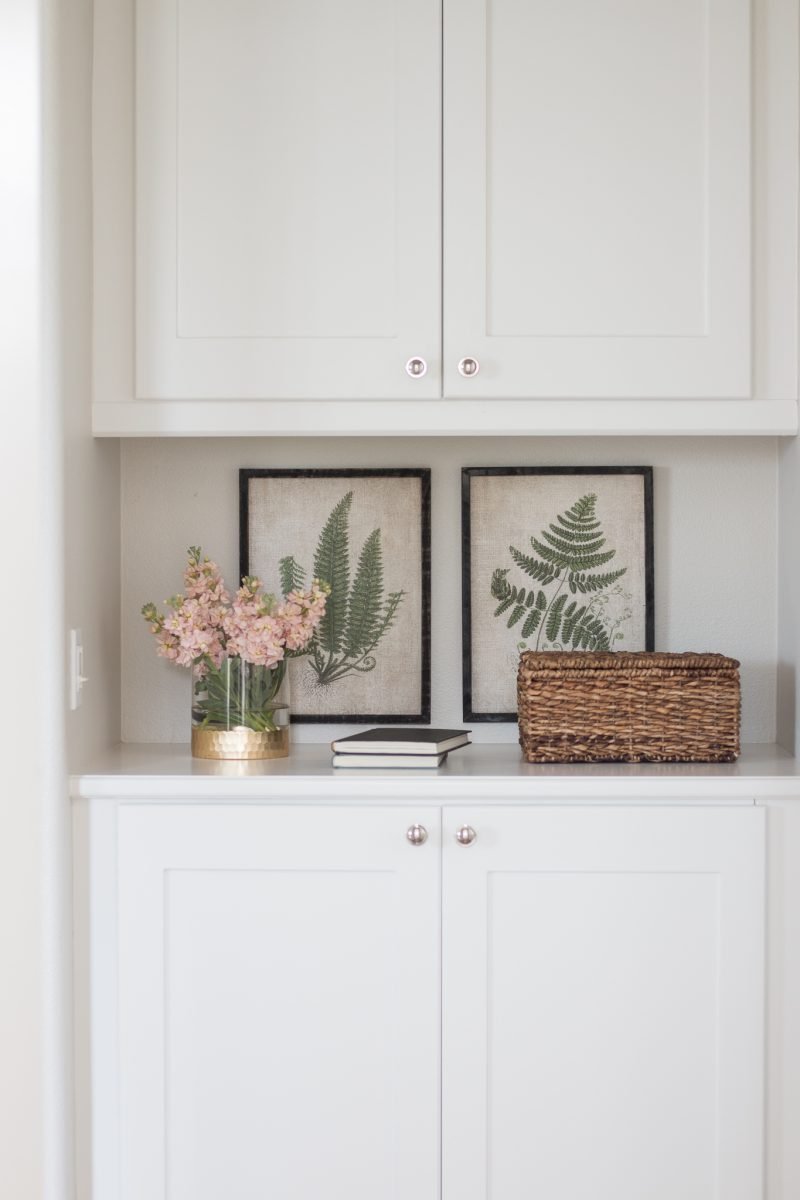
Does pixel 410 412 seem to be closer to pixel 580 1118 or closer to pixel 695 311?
pixel 695 311

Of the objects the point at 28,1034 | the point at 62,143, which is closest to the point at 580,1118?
the point at 28,1034

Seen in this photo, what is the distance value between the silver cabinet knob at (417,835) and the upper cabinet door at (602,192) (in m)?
0.68

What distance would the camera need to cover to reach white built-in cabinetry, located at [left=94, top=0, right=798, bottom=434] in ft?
5.91

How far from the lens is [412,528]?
2127 millimetres

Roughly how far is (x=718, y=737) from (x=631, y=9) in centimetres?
113

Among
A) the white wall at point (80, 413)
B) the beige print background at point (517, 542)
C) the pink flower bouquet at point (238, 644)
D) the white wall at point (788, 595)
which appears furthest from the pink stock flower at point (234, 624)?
the white wall at point (788, 595)

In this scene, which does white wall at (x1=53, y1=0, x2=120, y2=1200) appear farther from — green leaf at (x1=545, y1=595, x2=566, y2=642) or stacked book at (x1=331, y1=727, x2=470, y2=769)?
green leaf at (x1=545, y1=595, x2=566, y2=642)

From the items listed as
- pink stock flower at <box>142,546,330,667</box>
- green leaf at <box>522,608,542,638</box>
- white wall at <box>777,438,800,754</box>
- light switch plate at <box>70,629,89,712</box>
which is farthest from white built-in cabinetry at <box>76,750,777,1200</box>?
green leaf at <box>522,608,542,638</box>

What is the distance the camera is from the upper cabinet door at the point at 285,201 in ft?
5.92

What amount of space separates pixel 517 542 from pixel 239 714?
60 centimetres

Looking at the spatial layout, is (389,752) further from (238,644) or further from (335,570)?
(335,570)

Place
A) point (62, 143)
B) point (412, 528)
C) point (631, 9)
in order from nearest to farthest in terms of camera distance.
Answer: point (62, 143)
point (631, 9)
point (412, 528)

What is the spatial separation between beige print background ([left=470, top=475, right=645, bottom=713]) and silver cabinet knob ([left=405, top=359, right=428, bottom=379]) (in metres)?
0.36

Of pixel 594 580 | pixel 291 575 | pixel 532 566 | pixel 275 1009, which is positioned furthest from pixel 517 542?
pixel 275 1009
